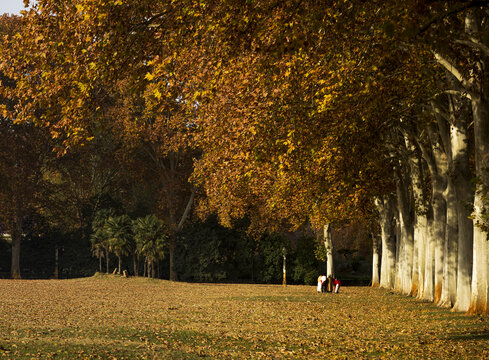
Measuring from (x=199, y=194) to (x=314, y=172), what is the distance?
26902mm

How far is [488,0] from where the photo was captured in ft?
27.0

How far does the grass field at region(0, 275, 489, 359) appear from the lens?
1088 centimetres

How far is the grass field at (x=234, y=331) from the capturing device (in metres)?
10.9

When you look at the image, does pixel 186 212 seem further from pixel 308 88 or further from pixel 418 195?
pixel 308 88

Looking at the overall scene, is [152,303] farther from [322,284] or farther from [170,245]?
[170,245]

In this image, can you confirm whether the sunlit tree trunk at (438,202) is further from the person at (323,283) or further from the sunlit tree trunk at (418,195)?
the person at (323,283)

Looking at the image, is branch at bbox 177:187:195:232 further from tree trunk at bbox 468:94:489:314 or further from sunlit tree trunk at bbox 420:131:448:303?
tree trunk at bbox 468:94:489:314

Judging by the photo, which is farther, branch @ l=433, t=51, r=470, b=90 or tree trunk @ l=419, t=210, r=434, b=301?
tree trunk @ l=419, t=210, r=434, b=301

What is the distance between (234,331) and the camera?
1459 centimetres

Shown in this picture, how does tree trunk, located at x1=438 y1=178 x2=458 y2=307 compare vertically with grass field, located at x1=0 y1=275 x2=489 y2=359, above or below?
above

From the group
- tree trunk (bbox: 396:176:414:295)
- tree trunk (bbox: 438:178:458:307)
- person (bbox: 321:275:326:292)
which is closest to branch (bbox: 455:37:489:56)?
tree trunk (bbox: 438:178:458:307)

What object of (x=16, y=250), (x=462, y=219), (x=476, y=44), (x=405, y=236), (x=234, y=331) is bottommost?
(x=234, y=331)

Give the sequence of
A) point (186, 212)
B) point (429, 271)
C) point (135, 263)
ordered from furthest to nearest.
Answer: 1. point (135, 263)
2. point (186, 212)
3. point (429, 271)

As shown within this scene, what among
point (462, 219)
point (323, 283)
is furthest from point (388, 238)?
point (462, 219)
